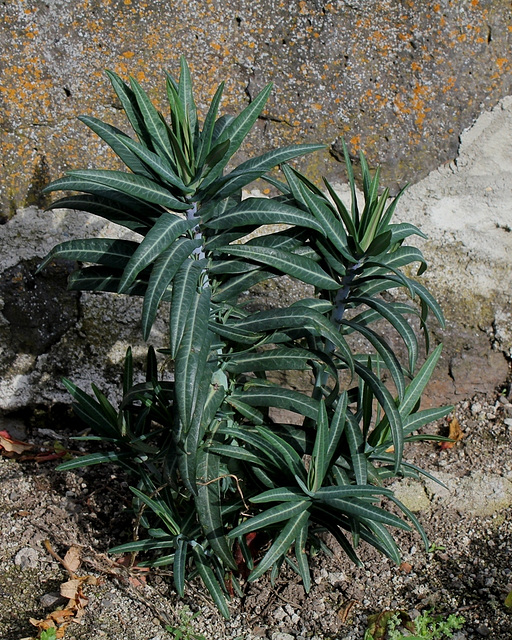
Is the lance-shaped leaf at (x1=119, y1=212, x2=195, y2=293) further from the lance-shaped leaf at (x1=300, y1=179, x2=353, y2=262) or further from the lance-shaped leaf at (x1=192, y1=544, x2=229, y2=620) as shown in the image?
the lance-shaped leaf at (x1=192, y1=544, x2=229, y2=620)

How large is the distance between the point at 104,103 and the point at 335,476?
1631mm

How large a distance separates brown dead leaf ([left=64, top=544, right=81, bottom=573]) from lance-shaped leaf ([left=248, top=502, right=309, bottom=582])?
667 millimetres

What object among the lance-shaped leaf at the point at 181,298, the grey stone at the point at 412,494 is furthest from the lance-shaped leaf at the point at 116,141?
the grey stone at the point at 412,494

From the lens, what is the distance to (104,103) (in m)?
2.48

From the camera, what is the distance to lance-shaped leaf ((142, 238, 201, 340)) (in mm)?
1480

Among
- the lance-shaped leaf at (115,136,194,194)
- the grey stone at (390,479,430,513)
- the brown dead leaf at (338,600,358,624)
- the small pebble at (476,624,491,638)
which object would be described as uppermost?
the lance-shaped leaf at (115,136,194,194)

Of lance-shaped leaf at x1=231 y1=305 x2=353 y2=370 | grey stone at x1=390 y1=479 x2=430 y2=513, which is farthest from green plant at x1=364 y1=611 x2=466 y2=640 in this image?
lance-shaped leaf at x1=231 y1=305 x2=353 y2=370

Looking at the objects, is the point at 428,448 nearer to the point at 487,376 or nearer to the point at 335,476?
the point at 487,376

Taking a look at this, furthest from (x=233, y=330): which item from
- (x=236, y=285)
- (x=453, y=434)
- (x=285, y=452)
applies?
(x=453, y=434)

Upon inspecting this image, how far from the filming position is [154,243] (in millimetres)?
1498

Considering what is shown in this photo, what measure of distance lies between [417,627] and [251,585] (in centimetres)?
54

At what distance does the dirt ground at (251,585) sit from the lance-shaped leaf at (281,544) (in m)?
0.37

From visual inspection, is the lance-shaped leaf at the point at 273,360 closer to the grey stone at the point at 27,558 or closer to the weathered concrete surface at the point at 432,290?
the weathered concrete surface at the point at 432,290

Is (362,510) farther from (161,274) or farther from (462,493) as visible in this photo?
(462,493)
